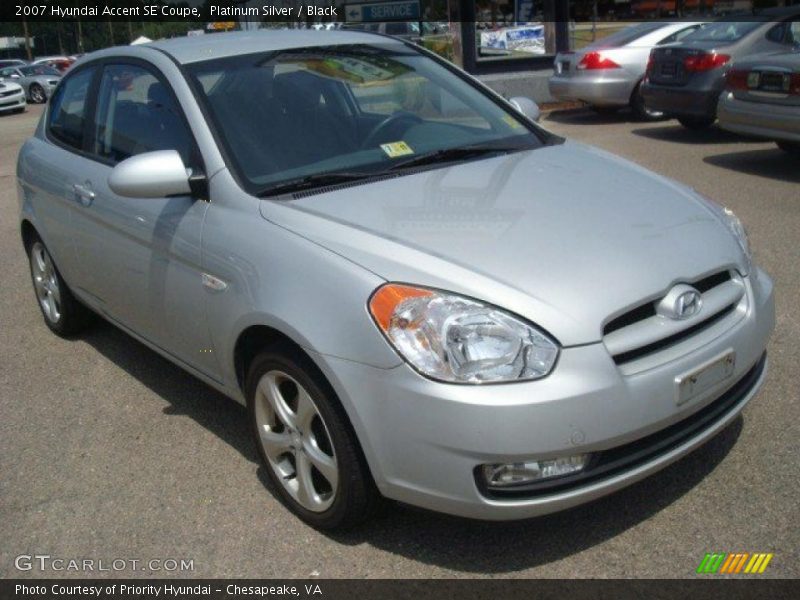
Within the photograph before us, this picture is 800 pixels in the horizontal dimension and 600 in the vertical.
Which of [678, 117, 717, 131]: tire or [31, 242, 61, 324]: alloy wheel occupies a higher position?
[678, 117, 717, 131]: tire

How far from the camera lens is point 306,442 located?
311 cm

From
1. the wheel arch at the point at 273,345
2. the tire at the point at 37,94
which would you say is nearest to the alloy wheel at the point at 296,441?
the wheel arch at the point at 273,345

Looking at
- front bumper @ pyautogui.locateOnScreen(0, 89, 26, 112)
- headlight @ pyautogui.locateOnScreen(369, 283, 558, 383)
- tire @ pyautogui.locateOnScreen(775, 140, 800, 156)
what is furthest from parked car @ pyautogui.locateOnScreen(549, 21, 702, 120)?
front bumper @ pyautogui.locateOnScreen(0, 89, 26, 112)

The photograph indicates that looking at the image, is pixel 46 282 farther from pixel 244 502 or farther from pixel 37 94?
pixel 37 94

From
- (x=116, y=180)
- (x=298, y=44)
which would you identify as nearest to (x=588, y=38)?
(x=298, y=44)

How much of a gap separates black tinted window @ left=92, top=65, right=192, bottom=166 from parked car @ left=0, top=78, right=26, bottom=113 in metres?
23.4

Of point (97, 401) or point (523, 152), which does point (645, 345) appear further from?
point (97, 401)

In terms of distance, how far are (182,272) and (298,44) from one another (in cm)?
134

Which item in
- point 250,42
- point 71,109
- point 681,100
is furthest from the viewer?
point 681,100

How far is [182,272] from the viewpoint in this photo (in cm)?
357

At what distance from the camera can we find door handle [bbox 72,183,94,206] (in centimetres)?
431

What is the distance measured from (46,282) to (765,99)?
22.1 feet

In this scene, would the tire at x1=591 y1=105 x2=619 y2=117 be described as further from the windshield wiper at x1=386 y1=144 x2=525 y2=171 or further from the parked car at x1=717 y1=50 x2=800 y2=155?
the windshield wiper at x1=386 y1=144 x2=525 y2=171

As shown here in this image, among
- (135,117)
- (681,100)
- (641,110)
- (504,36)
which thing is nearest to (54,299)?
(135,117)
